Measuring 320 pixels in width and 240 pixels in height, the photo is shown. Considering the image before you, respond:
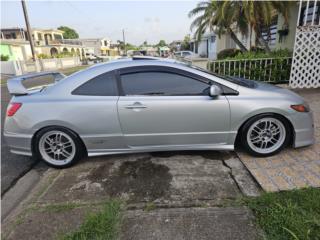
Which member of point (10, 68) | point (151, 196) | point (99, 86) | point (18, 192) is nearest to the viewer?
point (151, 196)

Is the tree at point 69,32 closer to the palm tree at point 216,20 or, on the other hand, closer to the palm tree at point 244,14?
the palm tree at point 216,20

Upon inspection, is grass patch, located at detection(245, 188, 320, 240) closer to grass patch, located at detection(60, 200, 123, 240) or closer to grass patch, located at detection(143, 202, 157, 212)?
grass patch, located at detection(143, 202, 157, 212)

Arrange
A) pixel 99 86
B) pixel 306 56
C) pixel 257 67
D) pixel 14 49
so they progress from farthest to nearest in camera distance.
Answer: pixel 14 49 < pixel 257 67 < pixel 306 56 < pixel 99 86

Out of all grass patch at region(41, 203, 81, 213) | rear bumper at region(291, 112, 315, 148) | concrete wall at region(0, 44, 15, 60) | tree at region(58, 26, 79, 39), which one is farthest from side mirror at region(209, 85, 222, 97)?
tree at region(58, 26, 79, 39)

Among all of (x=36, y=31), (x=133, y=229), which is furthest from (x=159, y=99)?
(x=36, y=31)

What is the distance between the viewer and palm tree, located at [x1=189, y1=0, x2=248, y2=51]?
11.0 metres

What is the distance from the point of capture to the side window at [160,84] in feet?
9.98

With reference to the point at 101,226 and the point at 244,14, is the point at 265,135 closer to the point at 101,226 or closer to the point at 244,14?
the point at 101,226

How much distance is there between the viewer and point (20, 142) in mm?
3158

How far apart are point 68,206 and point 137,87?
167 cm

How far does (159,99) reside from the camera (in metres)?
3.00

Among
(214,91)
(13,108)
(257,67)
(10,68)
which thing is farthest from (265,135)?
(10,68)

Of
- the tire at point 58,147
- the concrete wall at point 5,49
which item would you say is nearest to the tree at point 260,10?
the tire at point 58,147

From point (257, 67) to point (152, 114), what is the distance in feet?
19.3
